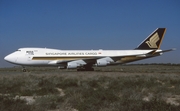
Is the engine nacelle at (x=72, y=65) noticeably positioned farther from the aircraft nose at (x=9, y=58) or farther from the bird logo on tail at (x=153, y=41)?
the bird logo on tail at (x=153, y=41)

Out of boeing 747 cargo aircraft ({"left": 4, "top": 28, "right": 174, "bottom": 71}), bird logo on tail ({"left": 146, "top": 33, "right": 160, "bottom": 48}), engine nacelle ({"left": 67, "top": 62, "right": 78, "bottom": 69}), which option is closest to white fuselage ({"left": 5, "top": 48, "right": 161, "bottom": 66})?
boeing 747 cargo aircraft ({"left": 4, "top": 28, "right": 174, "bottom": 71})

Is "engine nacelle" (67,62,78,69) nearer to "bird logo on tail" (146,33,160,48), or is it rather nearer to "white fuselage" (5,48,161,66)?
"white fuselage" (5,48,161,66)

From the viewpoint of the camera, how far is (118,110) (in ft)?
26.5

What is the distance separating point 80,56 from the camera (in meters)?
37.6

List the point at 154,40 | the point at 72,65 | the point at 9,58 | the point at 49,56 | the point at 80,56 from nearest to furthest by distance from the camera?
the point at 72,65
the point at 9,58
the point at 49,56
the point at 80,56
the point at 154,40

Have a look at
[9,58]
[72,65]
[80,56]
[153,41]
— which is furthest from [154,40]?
[9,58]

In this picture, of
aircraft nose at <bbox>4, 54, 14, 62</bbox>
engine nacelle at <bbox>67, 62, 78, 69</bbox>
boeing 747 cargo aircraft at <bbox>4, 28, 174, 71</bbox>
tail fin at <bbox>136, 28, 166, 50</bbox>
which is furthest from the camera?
tail fin at <bbox>136, 28, 166, 50</bbox>

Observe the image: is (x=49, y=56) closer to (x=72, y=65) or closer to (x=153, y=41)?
(x=72, y=65)

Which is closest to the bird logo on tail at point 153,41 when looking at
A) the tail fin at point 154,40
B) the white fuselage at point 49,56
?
the tail fin at point 154,40

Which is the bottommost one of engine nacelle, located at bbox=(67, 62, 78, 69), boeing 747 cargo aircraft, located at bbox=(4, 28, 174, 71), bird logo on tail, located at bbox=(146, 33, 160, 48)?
engine nacelle, located at bbox=(67, 62, 78, 69)

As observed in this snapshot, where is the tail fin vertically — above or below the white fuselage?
above

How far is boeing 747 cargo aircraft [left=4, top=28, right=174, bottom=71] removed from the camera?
35625mm

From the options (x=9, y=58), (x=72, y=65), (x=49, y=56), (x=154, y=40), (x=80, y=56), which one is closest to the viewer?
(x=72, y=65)

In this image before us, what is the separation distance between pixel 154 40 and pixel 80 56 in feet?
41.5
